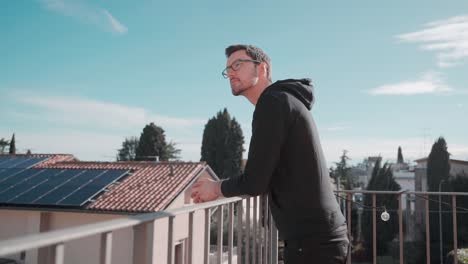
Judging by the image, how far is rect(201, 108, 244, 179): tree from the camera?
33.7 m

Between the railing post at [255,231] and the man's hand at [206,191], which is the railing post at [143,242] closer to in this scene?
the man's hand at [206,191]

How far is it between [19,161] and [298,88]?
1729 centimetres

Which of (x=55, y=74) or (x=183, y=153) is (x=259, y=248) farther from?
(x=183, y=153)

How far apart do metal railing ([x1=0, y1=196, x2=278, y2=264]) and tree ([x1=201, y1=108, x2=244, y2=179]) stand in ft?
102

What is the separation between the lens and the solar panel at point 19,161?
1525 cm

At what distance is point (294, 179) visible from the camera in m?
1.48

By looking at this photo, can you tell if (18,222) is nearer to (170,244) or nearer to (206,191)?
(206,191)

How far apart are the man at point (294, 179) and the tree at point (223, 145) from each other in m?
31.8

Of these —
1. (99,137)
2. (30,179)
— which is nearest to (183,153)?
(99,137)

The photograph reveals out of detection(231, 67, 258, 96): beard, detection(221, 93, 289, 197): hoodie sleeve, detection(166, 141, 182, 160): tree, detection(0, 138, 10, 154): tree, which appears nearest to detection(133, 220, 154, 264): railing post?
detection(221, 93, 289, 197): hoodie sleeve

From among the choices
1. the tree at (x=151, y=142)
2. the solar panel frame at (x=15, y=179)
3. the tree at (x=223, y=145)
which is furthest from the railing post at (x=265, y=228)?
the tree at (x=151, y=142)

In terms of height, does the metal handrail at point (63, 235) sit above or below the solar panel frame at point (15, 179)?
above

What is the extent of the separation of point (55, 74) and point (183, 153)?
24.1 meters

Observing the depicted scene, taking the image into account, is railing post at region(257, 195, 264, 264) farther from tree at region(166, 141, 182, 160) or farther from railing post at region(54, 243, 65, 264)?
tree at region(166, 141, 182, 160)
